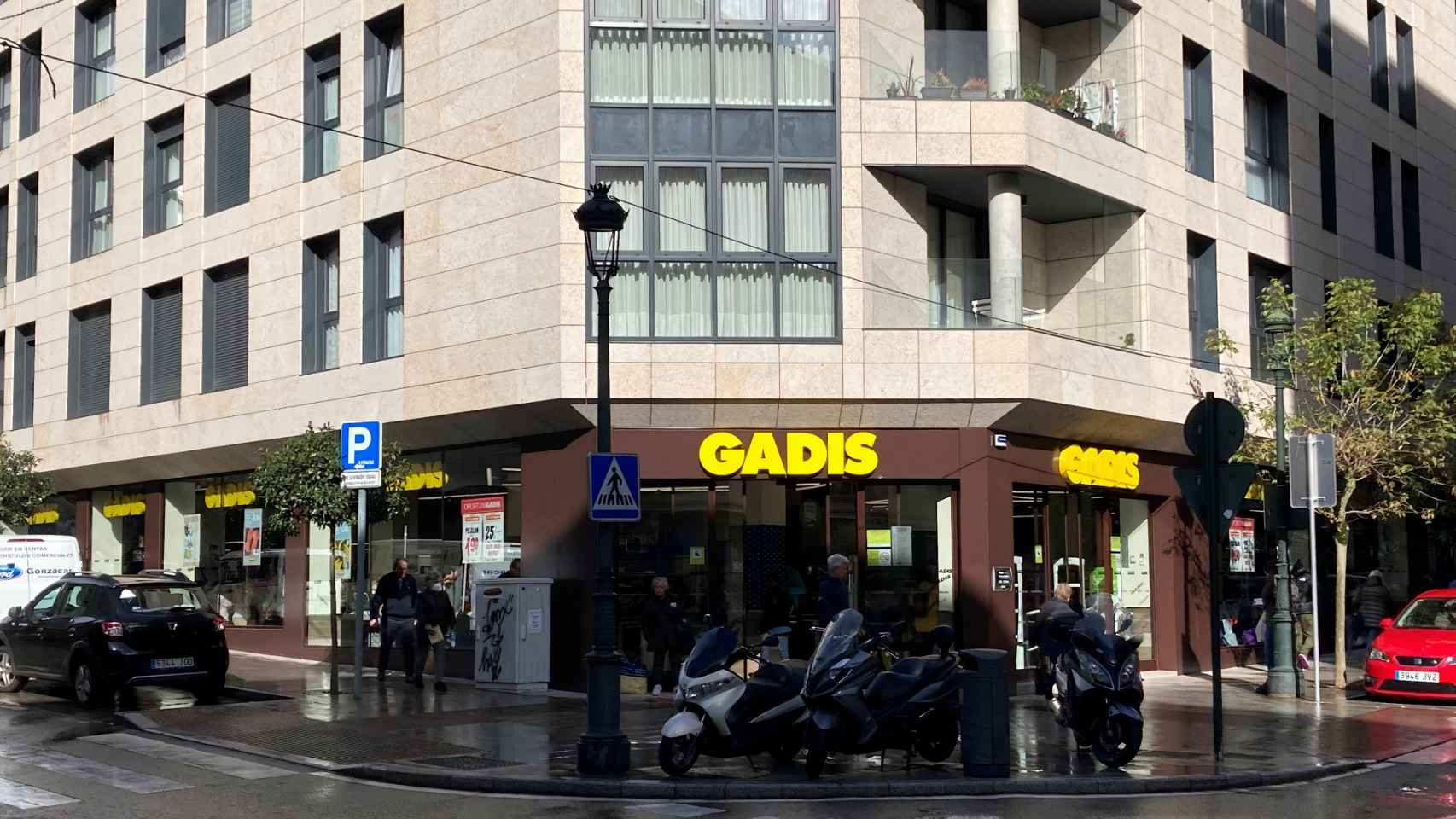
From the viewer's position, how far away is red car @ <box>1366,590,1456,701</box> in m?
19.6

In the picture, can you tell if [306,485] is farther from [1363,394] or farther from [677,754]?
[1363,394]

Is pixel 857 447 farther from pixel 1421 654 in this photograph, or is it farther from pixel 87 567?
pixel 87 567

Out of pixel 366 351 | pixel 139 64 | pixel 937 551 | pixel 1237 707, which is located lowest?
pixel 1237 707

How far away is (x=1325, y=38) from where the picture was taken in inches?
1180

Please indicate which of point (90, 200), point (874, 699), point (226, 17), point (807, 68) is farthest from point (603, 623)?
point (90, 200)

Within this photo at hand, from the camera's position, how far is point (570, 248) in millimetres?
20594

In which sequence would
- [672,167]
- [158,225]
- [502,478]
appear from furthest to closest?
[158,225]
[502,478]
[672,167]

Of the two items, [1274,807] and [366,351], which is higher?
[366,351]

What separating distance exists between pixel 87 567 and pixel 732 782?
79.8 feet

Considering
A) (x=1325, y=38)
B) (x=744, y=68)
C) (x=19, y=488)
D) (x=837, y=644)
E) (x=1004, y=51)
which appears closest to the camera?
(x=837, y=644)

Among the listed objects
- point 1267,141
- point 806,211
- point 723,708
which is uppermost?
point 1267,141

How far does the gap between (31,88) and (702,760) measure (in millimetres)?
27089

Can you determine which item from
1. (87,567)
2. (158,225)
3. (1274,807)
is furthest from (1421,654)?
(87,567)

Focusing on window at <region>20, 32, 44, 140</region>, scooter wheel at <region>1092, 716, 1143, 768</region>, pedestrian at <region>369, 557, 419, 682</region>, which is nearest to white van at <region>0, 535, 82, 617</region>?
pedestrian at <region>369, 557, 419, 682</region>
